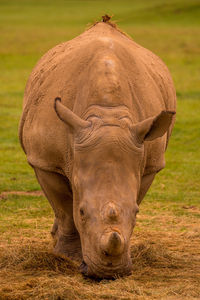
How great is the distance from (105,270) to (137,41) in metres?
25.3

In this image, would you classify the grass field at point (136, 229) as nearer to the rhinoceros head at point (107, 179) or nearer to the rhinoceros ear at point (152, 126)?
the rhinoceros head at point (107, 179)

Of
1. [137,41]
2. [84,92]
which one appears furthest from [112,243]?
[137,41]

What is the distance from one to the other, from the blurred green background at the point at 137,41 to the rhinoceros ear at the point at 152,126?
2474 mm

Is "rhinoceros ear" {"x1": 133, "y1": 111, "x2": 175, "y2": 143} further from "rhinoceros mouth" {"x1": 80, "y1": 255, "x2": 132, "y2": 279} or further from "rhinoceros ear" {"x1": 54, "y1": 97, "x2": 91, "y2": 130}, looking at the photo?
"rhinoceros mouth" {"x1": 80, "y1": 255, "x2": 132, "y2": 279}

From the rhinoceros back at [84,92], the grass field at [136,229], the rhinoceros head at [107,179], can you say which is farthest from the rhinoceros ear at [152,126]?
the grass field at [136,229]

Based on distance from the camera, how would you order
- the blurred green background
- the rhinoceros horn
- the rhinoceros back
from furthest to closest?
the blurred green background
the rhinoceros back
the rhinoceros horn

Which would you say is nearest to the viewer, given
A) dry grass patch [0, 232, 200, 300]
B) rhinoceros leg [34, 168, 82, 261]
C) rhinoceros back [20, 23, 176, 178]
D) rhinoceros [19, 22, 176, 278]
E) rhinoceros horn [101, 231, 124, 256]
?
rhinoceros horn [101, 231, 124, 256]

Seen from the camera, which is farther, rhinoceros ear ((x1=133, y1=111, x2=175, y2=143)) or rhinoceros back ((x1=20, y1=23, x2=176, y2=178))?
rhinoceros back ((x1=20, y1=23, x2=176, y2=178))

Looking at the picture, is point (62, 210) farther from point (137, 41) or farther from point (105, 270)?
point (137, 41)

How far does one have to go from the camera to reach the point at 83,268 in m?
4.79

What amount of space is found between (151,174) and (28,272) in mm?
1230

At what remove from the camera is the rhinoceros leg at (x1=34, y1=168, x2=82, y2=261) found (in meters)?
5.63

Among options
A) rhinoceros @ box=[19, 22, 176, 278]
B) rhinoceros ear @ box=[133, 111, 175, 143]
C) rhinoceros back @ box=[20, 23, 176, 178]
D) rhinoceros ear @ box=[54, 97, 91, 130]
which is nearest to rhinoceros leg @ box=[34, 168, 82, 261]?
rhinoceros @ box=[19, 22, 176, 278]

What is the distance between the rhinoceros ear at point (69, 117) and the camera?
474 centimetres
